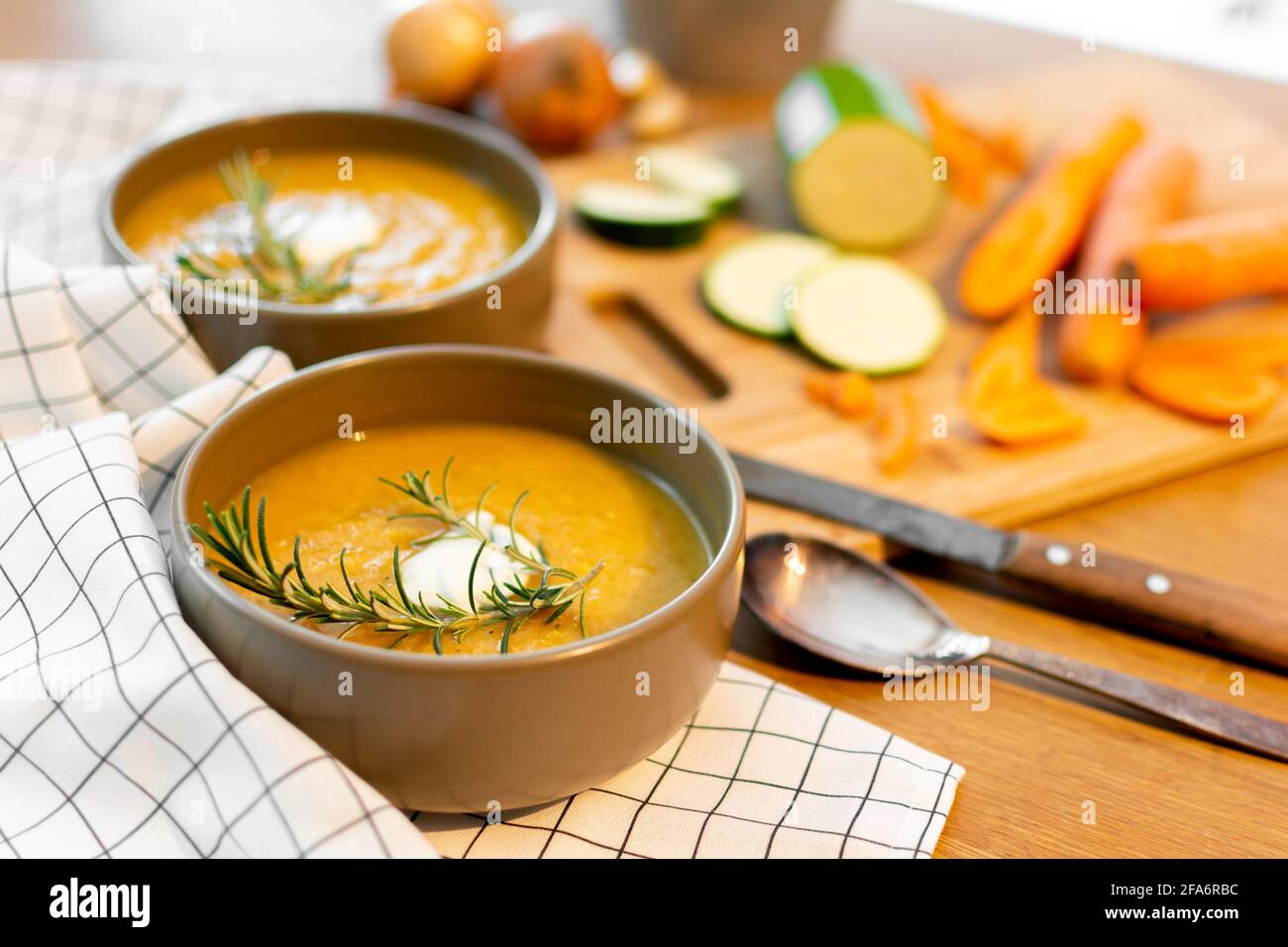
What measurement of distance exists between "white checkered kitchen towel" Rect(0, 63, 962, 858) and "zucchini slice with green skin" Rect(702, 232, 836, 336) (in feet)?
2.75

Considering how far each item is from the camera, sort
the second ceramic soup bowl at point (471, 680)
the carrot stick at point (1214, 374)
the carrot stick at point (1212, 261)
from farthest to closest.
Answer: the carrot stick at point (1212, 261) → the carrot stick at point (1214, 374) → the second ceramic soup bowl at point (471, 680)

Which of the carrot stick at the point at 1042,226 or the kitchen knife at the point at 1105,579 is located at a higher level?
the carrot stick at the point at 1042,226

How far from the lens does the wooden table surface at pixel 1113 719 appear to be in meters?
1.37

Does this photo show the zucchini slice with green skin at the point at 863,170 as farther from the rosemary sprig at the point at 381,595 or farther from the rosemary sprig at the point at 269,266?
the rosemary sprig at the point at 381,595

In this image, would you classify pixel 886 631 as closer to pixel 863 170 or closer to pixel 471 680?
pixel 471 680

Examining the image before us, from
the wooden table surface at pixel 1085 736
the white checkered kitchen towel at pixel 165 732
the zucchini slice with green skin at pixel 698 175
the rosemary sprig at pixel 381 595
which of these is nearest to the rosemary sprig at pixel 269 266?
the white checkered kitchen towel at pixel 165 732

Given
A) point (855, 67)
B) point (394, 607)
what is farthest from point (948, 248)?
point (394, 607)

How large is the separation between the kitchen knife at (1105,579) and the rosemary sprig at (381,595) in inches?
21.5

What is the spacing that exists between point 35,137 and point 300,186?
1.86 ft

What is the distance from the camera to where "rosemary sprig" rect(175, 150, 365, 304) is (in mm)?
1791

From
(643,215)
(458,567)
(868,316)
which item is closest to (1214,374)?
(868,316)

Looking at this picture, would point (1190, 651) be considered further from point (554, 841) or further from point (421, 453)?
point (421, 453)

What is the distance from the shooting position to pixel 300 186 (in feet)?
7.04

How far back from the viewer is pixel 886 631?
156cm
